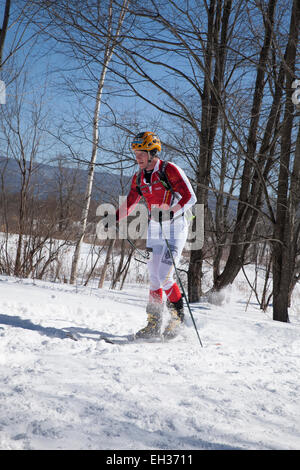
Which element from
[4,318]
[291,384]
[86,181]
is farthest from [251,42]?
[86,181]

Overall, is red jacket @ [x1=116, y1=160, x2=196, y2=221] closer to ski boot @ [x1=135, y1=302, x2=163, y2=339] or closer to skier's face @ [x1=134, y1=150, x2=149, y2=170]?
skier's face @ [x1=134, y1=150, x2=149, y2=170]

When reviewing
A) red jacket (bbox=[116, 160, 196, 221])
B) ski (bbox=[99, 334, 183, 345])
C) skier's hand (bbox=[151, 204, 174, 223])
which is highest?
red jacket (bbox=[116, 160, 196, 221])

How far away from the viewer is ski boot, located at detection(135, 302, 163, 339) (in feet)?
10.5

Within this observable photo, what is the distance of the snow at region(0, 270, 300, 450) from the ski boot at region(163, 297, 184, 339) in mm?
87

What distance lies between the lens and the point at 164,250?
346 centimetres

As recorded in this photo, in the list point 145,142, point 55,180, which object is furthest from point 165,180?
point 55,180

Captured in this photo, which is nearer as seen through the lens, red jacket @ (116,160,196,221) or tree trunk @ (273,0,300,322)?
red jacket @ (116,160,196,221)

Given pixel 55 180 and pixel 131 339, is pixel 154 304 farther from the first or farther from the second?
pixel 55 180

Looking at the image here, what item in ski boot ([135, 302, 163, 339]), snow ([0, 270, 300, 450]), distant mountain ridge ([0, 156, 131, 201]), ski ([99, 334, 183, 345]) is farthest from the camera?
distant mountain ridge ([0, 156, 131, 201])

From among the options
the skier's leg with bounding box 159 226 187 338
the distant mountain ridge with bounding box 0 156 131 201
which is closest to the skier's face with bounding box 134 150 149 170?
the skier's leg with bounding box 159 226 187 338

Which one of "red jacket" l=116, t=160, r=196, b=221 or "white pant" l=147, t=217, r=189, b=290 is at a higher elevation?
"red jacket" l=116, t=160, r=196, b=221

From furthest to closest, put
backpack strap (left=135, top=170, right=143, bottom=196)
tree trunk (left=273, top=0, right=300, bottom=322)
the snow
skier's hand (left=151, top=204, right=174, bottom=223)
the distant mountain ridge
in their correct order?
the distant mountain ridge < tree trunk (left=273, top=0, right=300, bottom=322) < backpack strap (left=135, top=170, right=143, bottom=196) < skier's hand (left=151, top=204, right=174, bottom=223) < the snow

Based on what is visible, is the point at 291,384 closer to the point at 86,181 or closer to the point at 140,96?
the point at 140,96

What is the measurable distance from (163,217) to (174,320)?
3.70ft
